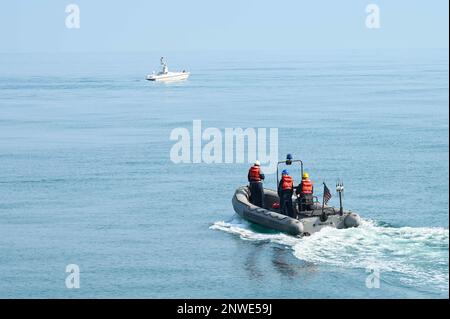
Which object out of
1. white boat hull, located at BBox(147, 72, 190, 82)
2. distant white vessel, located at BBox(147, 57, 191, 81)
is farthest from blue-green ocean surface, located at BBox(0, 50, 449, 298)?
white boat hull, located at BBox(147, 72, 190, 82)

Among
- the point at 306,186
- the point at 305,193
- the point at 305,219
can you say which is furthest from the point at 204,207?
the point at 305,219

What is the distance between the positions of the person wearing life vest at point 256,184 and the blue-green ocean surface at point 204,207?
1.17 meters

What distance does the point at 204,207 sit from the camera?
117 feet

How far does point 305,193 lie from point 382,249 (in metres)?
3.50

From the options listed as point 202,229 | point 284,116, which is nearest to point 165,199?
point 202,229

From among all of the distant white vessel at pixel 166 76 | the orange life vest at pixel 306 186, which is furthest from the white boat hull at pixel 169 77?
the orange life vest at pixel 306 186

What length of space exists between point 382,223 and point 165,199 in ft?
31.2

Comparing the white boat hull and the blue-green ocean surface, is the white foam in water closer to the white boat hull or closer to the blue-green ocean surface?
the blue-green ocean surface

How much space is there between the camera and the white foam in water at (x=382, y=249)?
994 inches

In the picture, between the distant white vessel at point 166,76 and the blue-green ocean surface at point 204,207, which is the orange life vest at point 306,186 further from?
the distant white vessel at point 166,76

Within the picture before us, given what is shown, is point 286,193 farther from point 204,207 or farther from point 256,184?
point 204,207

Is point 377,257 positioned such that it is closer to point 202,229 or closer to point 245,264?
point 245,264

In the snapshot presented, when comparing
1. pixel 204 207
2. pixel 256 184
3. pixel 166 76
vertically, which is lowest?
pixel 204 207
